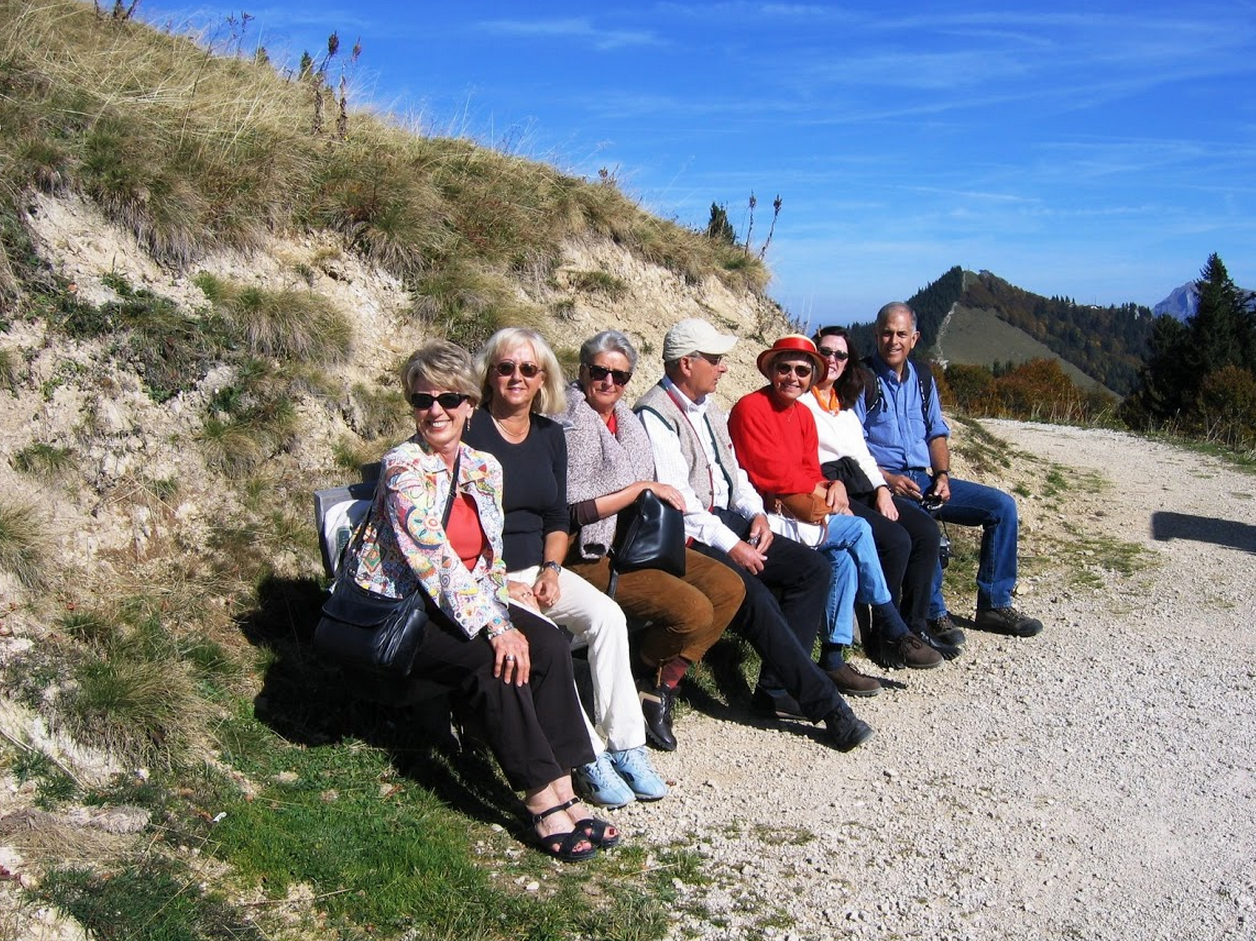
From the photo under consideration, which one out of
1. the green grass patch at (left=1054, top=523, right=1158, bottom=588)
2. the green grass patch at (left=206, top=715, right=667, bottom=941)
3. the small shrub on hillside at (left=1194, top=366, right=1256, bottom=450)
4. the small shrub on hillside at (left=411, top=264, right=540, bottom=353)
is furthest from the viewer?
the small shrub on hillside at (left=1194, top=366, right=1256, bottom=450)

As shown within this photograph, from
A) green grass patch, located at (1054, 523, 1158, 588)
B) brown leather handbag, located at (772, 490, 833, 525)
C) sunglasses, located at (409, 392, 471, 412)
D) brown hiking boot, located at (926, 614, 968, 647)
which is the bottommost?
brown hiking boot, located at (926, 614, 968, 647)

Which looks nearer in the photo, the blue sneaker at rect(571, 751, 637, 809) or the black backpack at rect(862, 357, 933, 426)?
the blue sneaker at rect(571, 751, 637, 809)

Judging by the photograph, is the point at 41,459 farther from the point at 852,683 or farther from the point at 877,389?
the point at 877,389

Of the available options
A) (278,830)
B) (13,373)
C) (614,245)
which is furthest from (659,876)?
(614,245)

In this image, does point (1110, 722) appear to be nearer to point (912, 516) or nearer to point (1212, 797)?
point (1212, 797)

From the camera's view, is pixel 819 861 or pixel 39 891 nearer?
pixel 39 891

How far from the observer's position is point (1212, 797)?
4566 millimetres

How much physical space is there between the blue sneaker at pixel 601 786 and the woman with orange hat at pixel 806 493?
5.80 ft

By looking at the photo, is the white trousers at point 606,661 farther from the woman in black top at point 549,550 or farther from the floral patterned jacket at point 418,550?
the floral patterned jacket at point 418,550

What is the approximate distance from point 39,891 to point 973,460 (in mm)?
9263

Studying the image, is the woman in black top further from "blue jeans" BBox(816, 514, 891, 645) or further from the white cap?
"blue jeans" BBox(816, 514, 891, 645)

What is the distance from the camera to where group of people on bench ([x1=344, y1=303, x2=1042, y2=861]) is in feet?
13.1

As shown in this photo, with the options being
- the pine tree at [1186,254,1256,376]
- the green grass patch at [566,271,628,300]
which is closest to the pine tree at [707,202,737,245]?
the green grass patch at [566,271,628,300]

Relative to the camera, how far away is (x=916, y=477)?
7020 mm
